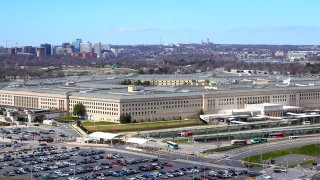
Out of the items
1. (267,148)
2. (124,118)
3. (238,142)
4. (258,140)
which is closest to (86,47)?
(124,118)

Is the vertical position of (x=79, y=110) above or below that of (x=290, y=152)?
above

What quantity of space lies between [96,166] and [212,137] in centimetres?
1054

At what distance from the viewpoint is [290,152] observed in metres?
33.8

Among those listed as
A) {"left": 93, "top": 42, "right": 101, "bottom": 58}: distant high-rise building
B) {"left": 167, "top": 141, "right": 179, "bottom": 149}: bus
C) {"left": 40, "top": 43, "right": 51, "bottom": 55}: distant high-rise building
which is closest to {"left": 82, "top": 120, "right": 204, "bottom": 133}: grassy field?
{"left": 167, "top": 141, "right": 179, "bottom": 149}: bus

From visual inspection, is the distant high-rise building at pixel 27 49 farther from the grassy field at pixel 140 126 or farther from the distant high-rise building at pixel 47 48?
the grassy field at pixel 140 126

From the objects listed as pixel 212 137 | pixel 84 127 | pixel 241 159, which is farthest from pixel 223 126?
pixel 241 159

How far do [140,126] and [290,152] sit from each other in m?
11.4

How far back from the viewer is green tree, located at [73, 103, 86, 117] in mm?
46188

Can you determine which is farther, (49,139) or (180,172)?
(49,139)

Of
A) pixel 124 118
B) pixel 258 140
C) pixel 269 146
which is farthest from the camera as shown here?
pixel 124 118

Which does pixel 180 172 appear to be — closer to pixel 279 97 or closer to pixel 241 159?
pixel 241 159

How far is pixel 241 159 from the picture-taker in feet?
105

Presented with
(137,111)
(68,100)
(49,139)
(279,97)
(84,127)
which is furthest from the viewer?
(279,97)

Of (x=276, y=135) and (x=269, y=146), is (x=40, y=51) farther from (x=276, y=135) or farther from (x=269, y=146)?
(x=269, y=146)
